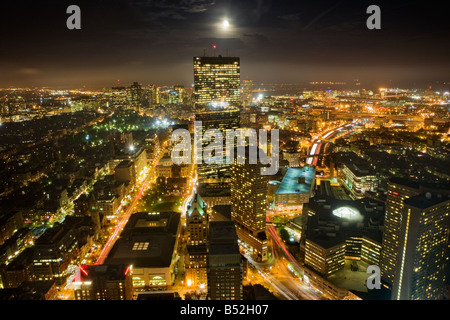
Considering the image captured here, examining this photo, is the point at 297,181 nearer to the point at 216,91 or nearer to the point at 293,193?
the point at 293,193

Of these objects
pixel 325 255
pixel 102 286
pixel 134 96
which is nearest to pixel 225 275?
pixel 102 286

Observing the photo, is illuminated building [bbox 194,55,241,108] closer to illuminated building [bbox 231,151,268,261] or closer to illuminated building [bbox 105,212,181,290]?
illuminated building [bbox 231,151,268,261]

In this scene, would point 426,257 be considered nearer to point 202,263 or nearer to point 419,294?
point 419,294

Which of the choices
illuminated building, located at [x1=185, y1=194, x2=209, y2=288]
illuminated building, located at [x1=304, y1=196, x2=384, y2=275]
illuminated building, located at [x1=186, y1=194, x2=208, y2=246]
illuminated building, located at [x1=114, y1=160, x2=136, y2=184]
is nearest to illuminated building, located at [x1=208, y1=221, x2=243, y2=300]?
illuminated building, located at [x1=185, y1=194, x2=209, y2=288]

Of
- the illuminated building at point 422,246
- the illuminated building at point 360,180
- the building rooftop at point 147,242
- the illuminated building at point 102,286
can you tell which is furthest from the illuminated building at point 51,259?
the illuminated building at point 360,180

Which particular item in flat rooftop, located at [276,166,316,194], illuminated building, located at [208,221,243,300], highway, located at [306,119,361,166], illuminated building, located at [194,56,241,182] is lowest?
illuminated building, located at [208,221,243,300]

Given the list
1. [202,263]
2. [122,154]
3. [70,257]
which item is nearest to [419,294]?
[202,263]

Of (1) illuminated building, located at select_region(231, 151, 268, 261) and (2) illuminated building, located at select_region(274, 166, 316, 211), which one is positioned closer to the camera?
(1) illuminated building, located at select_region(231, 151, 268, 261)
